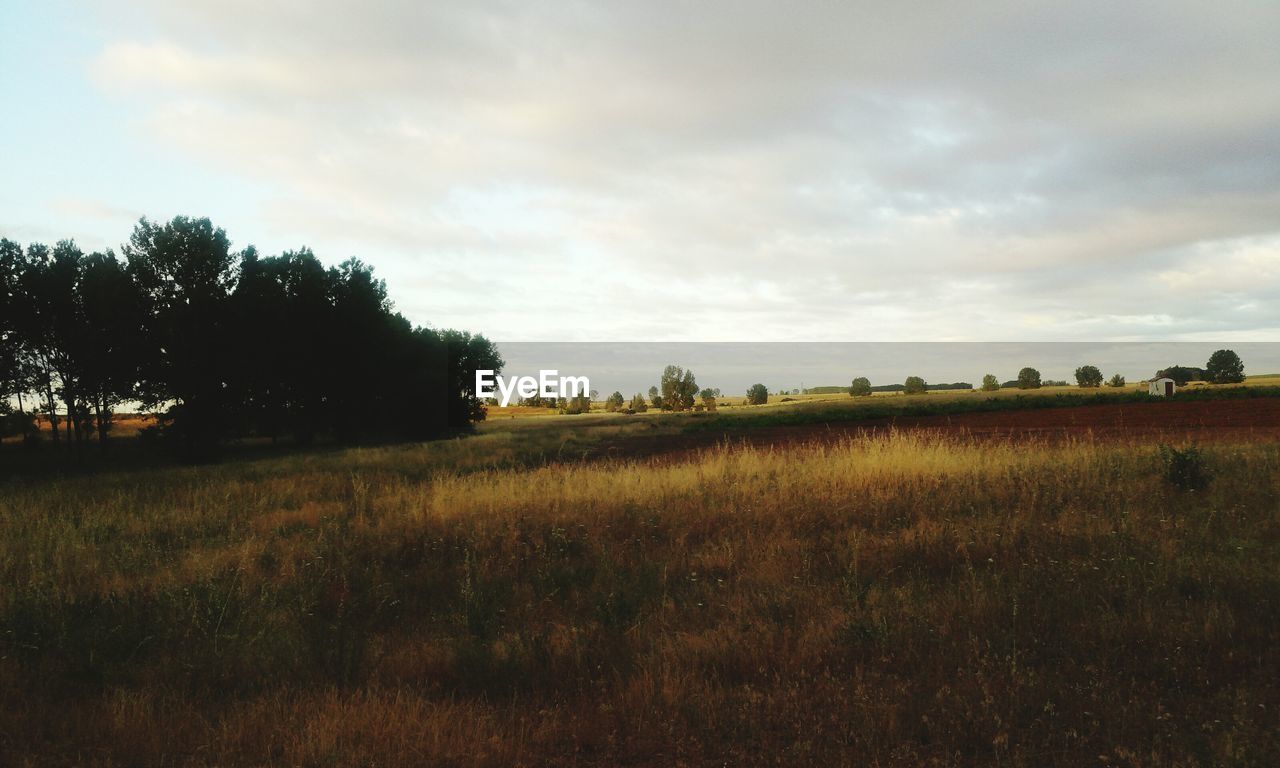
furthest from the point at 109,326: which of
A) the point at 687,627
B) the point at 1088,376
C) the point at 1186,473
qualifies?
the point at 1088,376

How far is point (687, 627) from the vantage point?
5371 mm

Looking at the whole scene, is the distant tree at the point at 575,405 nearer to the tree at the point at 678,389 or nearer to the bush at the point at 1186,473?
the tree at the point at 678,389

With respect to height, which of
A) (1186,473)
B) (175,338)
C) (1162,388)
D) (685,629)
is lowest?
(685,629)

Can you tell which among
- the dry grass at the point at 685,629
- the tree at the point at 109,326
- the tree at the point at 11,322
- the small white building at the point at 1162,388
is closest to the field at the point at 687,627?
the dry grass at the point at 685,629

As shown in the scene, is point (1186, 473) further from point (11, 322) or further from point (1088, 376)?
point (1088, 376)

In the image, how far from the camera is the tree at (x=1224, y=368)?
66000 millimetres

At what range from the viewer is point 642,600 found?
19.8 feet

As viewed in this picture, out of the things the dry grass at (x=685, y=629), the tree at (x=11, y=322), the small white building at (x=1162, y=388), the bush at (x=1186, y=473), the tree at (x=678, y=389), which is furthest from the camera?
the tree at (x=678, y=389)

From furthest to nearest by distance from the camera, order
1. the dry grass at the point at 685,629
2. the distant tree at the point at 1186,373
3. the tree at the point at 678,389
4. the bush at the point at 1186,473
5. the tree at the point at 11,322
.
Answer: the tree at the point at 678,389, the distant tree at the point at 1186,373, the tree at the point at 11,322, the bush at the point at 1186,473, the dry grass at the point at 685,629

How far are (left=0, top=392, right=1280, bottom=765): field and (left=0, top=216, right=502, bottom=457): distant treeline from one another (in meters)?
30.0

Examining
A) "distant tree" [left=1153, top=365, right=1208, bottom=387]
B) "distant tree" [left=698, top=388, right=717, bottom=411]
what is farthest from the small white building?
"distant tree" [left=698, top=388, right=717, bottom=411]

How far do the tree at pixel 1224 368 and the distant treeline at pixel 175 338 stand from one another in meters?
89.1

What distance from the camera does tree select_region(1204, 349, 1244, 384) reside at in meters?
66.0

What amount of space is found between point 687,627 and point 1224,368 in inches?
3511
